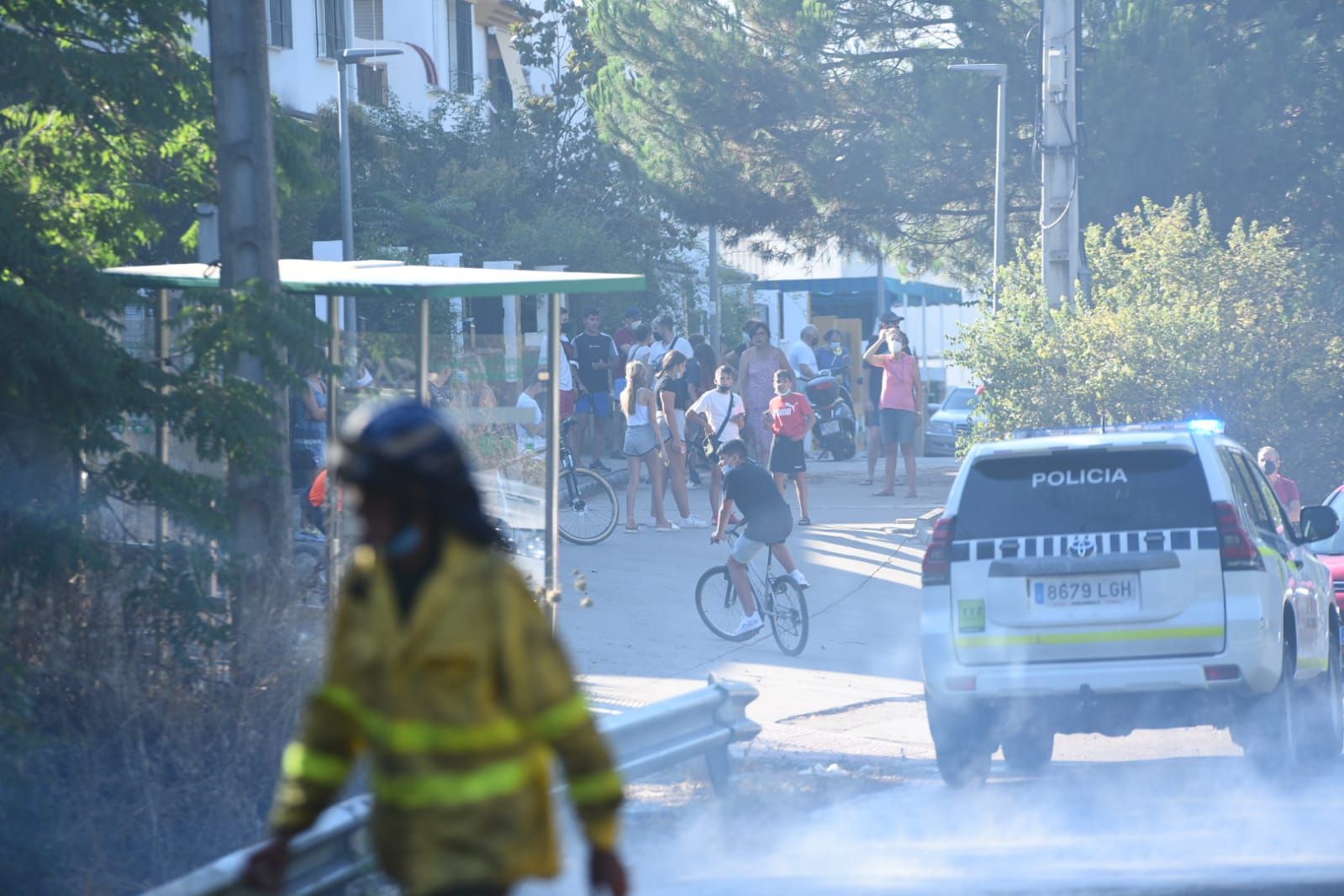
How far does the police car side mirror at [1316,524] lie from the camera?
392 inches

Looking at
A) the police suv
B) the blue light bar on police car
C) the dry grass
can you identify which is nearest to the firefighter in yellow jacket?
the dry grass

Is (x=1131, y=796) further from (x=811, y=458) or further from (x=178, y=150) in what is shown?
(x=811, y=458)

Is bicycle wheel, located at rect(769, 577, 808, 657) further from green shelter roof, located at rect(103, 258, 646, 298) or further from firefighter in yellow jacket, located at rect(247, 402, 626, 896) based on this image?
firefighter in yellow jacket, located at rect(247, 402, 626, 896)

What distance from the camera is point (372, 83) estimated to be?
34.8m

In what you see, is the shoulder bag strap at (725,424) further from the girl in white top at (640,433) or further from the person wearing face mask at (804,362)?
the person wearing face mask at (804,362)

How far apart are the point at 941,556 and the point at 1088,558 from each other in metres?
0.71

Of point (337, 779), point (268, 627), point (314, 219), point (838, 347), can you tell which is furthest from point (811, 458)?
point (337, 779)

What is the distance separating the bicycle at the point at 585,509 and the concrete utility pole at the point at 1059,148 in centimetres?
474

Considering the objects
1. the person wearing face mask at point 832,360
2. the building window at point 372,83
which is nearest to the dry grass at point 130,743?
the person wearing face mask at point 832,360

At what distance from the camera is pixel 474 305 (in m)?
15.7

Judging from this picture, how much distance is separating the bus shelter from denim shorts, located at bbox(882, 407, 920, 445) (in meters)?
10.1

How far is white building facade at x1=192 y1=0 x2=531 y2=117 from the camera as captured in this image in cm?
3192

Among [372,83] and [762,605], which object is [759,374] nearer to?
[762,605]

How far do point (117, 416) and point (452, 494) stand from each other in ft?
15.6
